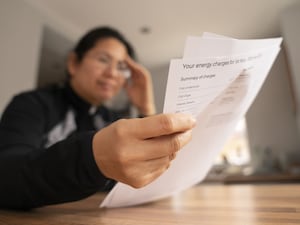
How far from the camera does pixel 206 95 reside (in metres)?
0.24

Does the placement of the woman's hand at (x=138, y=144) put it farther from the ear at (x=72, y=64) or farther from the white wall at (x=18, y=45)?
the white wall at (x=18, y=45)

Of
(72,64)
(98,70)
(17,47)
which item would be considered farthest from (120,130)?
(17,47)

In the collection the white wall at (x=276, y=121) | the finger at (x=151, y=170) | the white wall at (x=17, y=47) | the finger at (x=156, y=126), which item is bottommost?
the white wall at (x=276, y=121)

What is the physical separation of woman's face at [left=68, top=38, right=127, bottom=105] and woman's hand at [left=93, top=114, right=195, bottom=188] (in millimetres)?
615

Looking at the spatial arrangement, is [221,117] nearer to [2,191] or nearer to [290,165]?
[2,191]

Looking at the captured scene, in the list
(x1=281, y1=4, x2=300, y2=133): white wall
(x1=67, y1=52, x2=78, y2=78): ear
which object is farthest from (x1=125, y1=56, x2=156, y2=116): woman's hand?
(x1=281, y1=4, x2=300, y2=133): white wall

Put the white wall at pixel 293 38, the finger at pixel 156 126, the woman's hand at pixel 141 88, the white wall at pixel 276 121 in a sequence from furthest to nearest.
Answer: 1. the white wall at pixel 276 121
2. the white wall at pixel 293 38
3. the woman's hand at pixel 141 88
4. the finger at pixel 156 126

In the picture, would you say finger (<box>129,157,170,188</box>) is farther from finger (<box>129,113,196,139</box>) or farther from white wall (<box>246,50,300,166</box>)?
white wall (<box>246,50,300,166</box>)

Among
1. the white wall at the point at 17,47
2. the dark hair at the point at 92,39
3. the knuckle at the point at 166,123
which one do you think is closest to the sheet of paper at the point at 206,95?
the knuckle at the point at 166,123

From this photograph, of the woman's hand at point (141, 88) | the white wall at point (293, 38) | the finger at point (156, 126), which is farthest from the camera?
the white wall at point (293, 38)

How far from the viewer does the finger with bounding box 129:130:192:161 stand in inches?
8.4

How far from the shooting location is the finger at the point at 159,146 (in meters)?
0.21

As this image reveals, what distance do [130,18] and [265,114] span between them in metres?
1.87

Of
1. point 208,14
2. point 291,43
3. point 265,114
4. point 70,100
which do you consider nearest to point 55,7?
point 208,14
